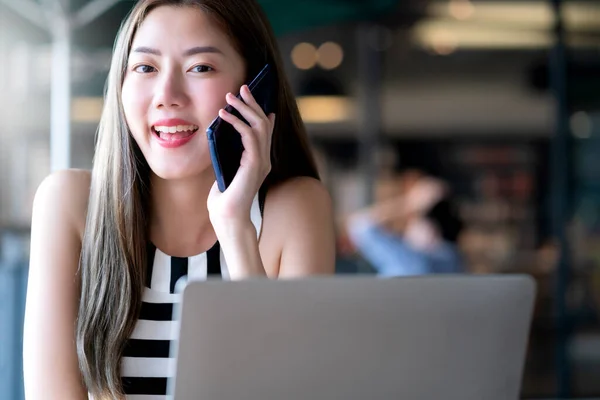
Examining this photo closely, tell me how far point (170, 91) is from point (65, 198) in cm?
27

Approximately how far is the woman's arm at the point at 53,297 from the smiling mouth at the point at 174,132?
200mm

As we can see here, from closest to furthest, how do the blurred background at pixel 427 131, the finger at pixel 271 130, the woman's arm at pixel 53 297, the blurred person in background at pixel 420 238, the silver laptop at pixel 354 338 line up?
1. the silver laptop at pixel 354 338
2. the woman's arm at pixel 53 297
3. the finger at pixel 271 130
4. the blurred background at pixel 427 131
5. the blurred person in background at pixel 420 238

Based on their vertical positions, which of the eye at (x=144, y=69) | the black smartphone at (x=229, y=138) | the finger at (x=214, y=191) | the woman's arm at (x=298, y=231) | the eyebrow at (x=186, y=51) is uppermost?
the eyebrow at (x=186, y=51)

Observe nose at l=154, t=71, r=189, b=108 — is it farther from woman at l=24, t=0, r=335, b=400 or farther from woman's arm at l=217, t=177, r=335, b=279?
woman's arm at l=217, t=177, r=335, b=279

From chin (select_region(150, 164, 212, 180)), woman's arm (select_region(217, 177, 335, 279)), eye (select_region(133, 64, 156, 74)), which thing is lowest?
woman's arm (select_region(217, 177, 335, 279))

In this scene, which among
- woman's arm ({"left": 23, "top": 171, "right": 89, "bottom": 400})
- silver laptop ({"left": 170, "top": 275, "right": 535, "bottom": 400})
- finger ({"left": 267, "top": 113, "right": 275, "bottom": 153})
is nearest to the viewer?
silver laptop ({"left": 170, "top": 275, "right": 535, "bottom": 400})

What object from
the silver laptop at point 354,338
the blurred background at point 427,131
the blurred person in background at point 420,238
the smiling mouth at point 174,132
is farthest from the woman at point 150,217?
the blurred person in background at point 420,238

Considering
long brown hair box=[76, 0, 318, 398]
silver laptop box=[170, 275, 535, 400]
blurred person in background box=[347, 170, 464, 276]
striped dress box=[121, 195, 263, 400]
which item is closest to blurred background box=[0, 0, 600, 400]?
blurred person in background box=[347, 170, 464, 276]

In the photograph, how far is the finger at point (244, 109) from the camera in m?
1.45

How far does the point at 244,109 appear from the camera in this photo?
146 centimetres

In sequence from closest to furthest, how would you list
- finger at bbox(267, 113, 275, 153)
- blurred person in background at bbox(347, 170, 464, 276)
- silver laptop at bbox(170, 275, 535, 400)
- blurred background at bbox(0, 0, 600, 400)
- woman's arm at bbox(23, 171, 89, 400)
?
silver laptop at bbox(170, 275, 535, 400) < woman's arm at bbox(23, 171, 89, 400) < finger at bbox(267, 113, 275, 153) < blurred background at bbox(0, 0, 600, 400) < blurred person in background at bbox(347, 170, 464, 276)

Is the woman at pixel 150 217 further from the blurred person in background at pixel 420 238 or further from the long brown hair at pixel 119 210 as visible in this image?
the blurred person in background at pixel 420 238

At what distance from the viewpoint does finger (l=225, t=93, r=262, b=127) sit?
1.45 meters

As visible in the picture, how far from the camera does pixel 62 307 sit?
1.43 meters
